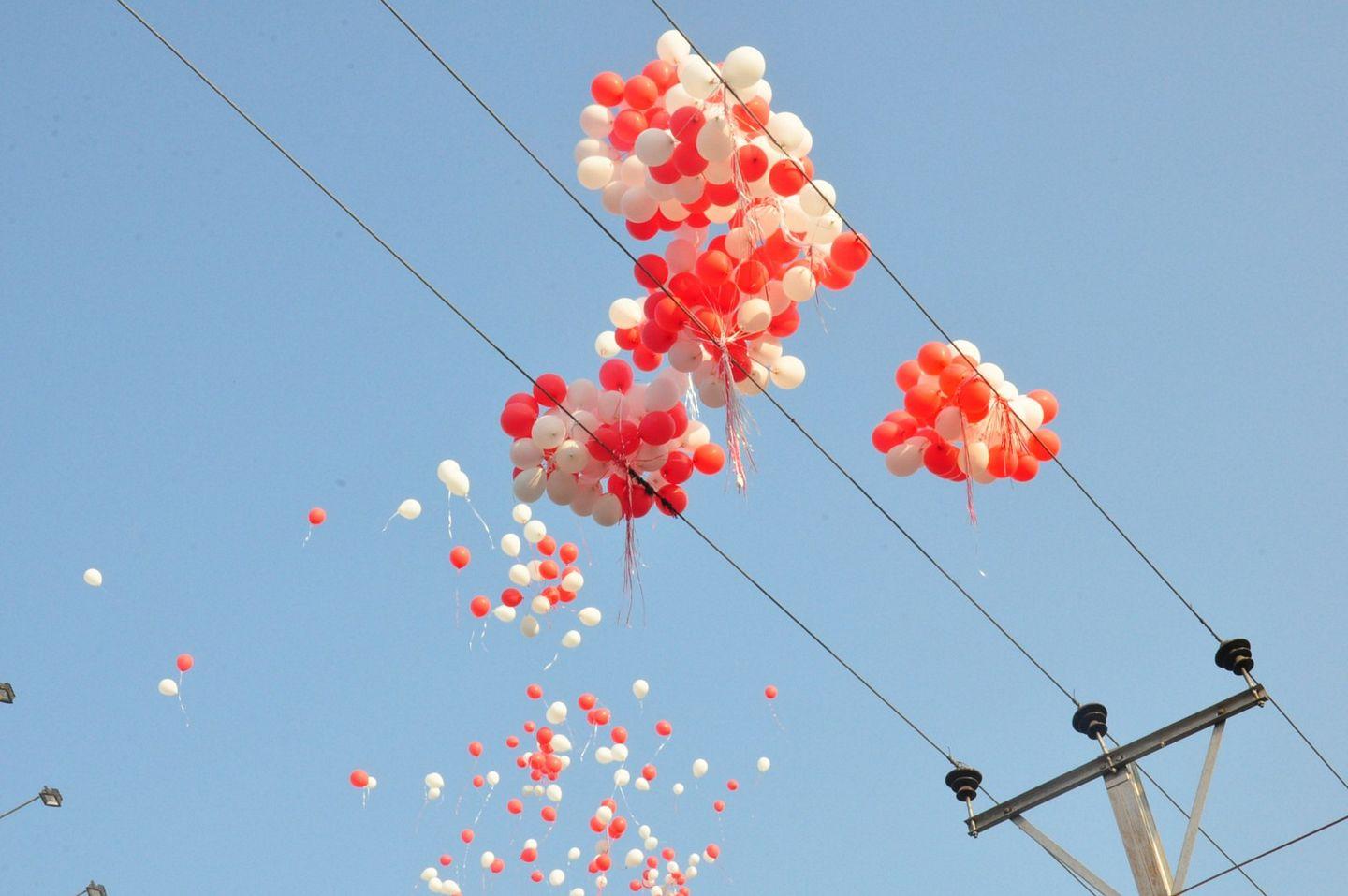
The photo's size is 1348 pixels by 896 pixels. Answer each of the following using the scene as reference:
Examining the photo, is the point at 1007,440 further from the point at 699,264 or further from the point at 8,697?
the point at 8,697

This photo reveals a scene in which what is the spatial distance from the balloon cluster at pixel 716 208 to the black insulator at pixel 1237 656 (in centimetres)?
261

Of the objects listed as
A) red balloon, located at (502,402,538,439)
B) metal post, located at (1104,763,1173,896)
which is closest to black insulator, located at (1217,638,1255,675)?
metal post, located at (1104,763,1173,896)

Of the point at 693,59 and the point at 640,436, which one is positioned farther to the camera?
the point at 640,436

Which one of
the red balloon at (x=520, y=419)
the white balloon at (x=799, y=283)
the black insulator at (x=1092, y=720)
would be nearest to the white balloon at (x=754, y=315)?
the white balloon at (x=799, y=283)

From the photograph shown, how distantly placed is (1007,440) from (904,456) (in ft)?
1.41

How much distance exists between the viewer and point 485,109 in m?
4.41

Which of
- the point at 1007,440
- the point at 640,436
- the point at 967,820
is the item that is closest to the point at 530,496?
the point at 640,436

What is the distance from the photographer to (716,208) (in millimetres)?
5109

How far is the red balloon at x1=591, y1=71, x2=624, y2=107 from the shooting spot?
5262 millimetres

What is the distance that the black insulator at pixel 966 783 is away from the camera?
21.5ft

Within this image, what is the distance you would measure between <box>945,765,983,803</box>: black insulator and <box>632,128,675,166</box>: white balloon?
11.5 feet

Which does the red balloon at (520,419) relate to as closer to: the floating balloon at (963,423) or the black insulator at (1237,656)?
the floating balloon at (963,423)

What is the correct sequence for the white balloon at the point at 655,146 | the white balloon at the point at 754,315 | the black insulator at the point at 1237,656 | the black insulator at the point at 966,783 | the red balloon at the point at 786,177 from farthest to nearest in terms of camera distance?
1. the black insulator at the point at 966,783
2. the black insulator at the point at 1237,656
3. the white balloon at the point at 754,315
4. the red balloon at the point at 786,177
5. the white balloon at the point at 655,146

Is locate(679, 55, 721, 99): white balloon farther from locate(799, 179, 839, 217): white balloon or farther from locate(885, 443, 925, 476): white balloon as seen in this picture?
locate(885, 443, 925, 476): white balloon
